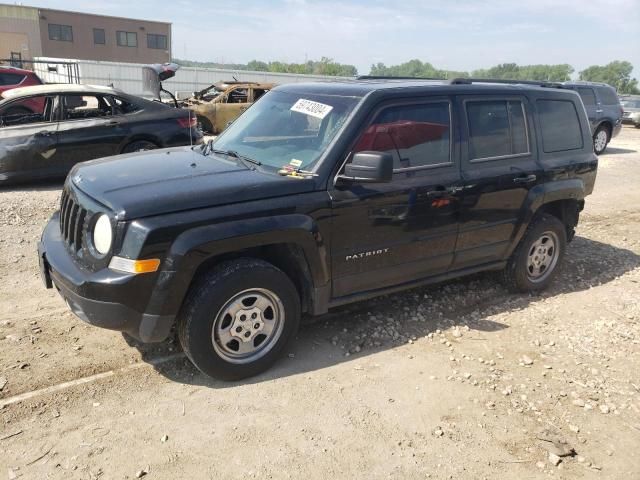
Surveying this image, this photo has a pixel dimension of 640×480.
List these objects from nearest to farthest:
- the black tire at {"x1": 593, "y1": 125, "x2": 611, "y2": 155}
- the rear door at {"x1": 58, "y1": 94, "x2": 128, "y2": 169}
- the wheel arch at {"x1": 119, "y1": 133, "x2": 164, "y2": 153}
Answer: the rear door at {"x1": 58, "y1": 94, "x2": 128, "y2": 169}, the wheel arch at {"x1": 119, "y1": 133, "x2": 164, "y2": 153}, the black tire at {"x1": 593, "y1": 125, "x2": 611, "y2": 155}

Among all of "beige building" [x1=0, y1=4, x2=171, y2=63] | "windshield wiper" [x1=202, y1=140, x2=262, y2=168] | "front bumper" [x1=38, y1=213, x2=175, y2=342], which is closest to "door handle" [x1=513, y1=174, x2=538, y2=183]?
"windshield wiper" [x1=202, y1=140, x2=262, y2=168]

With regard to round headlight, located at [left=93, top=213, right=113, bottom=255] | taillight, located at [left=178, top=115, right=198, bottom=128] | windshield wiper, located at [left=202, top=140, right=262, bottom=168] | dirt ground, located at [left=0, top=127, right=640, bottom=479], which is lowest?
dirt ground, located at [left=0, top=127, right=640, bottom=479]

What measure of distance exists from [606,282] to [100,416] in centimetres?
506

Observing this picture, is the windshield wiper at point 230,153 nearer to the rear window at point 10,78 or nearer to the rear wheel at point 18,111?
the rear wheel at point 18,111

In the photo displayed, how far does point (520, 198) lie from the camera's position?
4766 millimetres

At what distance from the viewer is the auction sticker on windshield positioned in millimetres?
3982

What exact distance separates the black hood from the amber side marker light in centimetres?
25

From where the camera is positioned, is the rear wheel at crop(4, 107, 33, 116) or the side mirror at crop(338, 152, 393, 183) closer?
the side mirror at crop(338, 152, 393, 183)

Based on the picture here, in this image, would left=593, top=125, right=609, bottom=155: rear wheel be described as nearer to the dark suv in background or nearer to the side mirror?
the dark suv in background

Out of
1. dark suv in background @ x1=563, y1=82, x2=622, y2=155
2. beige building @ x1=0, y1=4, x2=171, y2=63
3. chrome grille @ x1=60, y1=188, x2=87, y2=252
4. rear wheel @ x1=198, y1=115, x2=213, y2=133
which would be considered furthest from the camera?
beige building @ x1=0, y1=4, x2=171, y2=63

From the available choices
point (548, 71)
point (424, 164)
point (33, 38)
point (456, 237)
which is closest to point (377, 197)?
point (424, 164)

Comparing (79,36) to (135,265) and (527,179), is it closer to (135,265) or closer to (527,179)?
(527,179)

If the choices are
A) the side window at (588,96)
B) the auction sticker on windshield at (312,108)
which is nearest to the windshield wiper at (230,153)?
the auction sticker on windshield at (312,108)

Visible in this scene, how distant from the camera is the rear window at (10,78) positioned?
1362 centimetres
